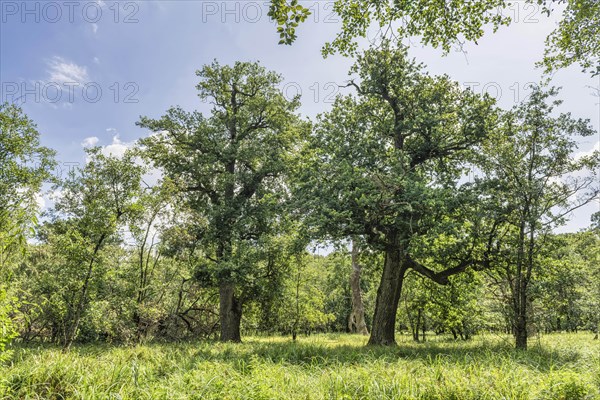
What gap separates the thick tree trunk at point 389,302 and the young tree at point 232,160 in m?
6.76

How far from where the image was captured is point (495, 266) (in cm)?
1138

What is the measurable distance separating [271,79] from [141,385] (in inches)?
702

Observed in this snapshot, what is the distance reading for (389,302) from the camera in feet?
43.1

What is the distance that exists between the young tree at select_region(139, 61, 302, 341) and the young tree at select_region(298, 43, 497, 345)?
4840mm

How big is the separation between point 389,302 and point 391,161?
18.6 feet

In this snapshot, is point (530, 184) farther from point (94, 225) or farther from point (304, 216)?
point (94, 225)

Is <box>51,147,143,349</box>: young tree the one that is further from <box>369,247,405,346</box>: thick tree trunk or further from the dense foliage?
<box>369,247,405,346</box>: thick tree trunk

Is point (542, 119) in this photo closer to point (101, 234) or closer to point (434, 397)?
point (434, 397)

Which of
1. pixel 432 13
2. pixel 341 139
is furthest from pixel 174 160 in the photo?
pixel 432 13

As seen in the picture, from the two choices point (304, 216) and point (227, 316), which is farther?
point (227, 316)

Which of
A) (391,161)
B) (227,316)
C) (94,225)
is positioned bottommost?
(227,316)

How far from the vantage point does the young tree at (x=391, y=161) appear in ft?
36.8

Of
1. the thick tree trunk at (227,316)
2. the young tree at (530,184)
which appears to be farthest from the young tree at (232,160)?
the young tree at (530,184)

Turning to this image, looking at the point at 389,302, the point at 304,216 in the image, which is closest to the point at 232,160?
the point at 304,216
